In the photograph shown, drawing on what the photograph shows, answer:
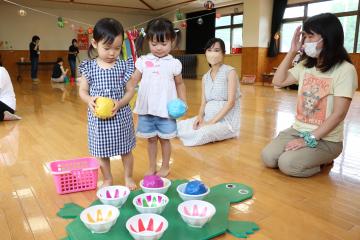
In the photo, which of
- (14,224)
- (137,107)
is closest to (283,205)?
(137,107)

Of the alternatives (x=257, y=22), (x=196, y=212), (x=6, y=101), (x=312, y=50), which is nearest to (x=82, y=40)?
(x=257, y=22)

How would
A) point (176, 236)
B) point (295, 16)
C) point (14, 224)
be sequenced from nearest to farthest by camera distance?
point (176, 236) < point (14, 224) < point (295, 16)

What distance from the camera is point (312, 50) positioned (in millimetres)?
1769

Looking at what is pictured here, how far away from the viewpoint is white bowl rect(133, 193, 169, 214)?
4.10 ft

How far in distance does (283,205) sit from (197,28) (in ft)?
35.2

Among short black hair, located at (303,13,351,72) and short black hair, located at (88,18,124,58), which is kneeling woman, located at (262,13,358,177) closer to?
short black hair, located at (303,13,351,72)

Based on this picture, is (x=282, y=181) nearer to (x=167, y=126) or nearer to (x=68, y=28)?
(x=167, y=126)

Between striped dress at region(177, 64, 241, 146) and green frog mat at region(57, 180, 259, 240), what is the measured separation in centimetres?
97

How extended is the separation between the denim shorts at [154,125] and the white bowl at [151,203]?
1.60 ft

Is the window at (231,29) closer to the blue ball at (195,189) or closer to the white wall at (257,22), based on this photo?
the white wall at (257,22)

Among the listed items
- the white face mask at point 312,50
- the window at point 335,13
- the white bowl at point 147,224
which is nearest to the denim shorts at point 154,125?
the white bowl at point 147,224

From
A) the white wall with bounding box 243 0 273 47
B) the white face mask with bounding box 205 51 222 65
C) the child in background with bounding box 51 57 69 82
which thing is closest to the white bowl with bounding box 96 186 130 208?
the white face mask with bounding box 205 51 222 65

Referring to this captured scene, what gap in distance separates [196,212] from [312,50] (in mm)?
1187

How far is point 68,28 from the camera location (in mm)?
11328
